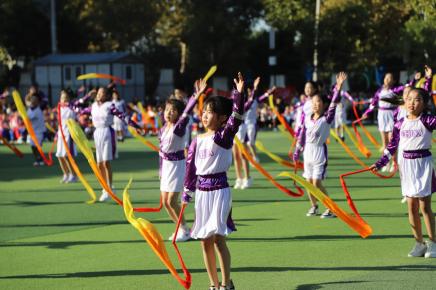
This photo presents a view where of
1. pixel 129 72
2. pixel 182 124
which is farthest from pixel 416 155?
pixel 129 72

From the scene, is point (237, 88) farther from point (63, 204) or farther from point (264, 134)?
point (264, 134)

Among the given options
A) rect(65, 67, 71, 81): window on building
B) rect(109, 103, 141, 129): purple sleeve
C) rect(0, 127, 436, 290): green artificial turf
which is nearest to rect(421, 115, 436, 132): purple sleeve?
rect(0, 127, 436, 290): green artificial turf

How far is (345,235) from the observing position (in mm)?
10289

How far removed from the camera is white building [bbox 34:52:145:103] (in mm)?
52500

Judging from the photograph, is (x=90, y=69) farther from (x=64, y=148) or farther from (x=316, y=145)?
(x=316, y=145)

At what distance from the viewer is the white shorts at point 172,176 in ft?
34.0

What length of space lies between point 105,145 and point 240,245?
18.4 ft

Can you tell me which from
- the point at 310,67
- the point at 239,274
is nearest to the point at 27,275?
the point at 239,274

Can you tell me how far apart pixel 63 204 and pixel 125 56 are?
39692 mm

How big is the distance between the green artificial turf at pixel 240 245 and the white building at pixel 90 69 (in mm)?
37097

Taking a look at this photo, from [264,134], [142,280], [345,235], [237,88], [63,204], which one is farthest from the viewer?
[264,134]

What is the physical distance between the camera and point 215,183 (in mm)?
7430

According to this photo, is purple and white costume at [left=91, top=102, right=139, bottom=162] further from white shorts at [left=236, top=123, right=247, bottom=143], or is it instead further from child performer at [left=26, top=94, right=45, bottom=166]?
child performer at [left=26, top=94, right=45, bottom=166]

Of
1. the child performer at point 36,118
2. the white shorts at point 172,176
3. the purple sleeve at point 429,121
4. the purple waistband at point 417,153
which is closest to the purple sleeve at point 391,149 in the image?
the purple waistband at point 417,153
